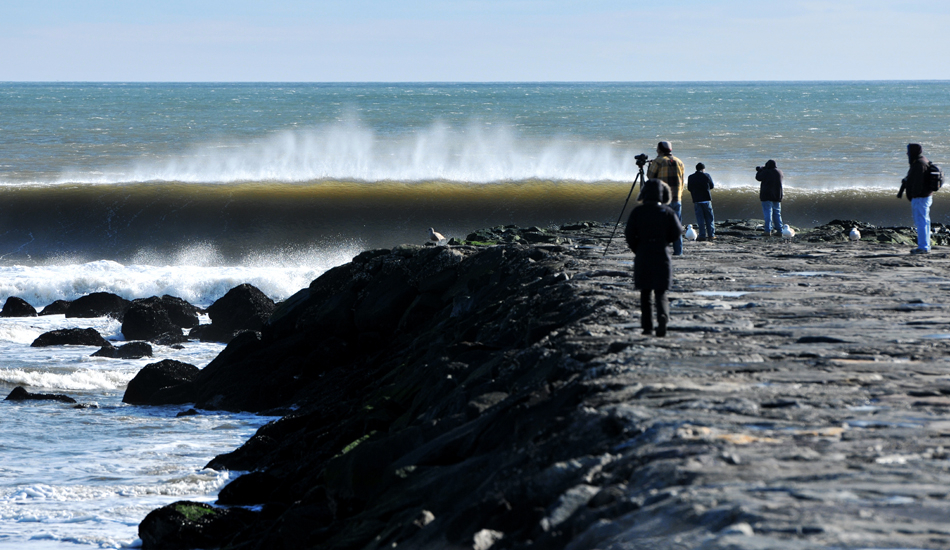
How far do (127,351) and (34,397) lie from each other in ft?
11.2

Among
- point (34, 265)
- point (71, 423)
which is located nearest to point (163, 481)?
point (71, 423)

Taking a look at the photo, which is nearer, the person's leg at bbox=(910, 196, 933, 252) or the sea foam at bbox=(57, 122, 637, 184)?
the person's leg at bbox=(910, 196, 933, 252)

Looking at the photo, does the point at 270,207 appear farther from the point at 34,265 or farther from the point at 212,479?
the point at 212,479

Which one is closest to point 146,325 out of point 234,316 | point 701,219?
Answer: point 234,316

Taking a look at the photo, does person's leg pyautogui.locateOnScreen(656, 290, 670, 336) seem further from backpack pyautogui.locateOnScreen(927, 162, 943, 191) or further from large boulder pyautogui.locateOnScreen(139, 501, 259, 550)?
backpack pyautogui.locateOnScreen(927, 162, 943, 191)

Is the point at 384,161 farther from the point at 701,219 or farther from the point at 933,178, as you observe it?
the point at 933,178

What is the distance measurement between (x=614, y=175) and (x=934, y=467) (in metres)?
38.1

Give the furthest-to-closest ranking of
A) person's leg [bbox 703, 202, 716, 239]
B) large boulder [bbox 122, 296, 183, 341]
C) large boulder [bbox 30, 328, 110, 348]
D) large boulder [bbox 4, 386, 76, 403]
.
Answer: large boulder [bbox 122, 296, 183, 341] → large boulder [bbox 30, 328, 110, 348] → person's leg [bbox 703, 202, 716, 239] → large boulder [bbox 4, 386, 76, 403]

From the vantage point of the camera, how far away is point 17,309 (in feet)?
77.9

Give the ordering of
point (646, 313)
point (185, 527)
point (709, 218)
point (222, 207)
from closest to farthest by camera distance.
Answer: point (646, 313), point (185, 527), point (709, 218), point (222, 207)

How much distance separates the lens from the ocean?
40.7 feet

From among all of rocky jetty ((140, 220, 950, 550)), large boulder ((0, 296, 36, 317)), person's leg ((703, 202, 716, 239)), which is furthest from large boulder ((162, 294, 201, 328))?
person's leg ((703, 202, 716, 239))

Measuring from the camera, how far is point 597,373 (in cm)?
706

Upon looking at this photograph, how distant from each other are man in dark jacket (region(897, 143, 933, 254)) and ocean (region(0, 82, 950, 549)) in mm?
10078
